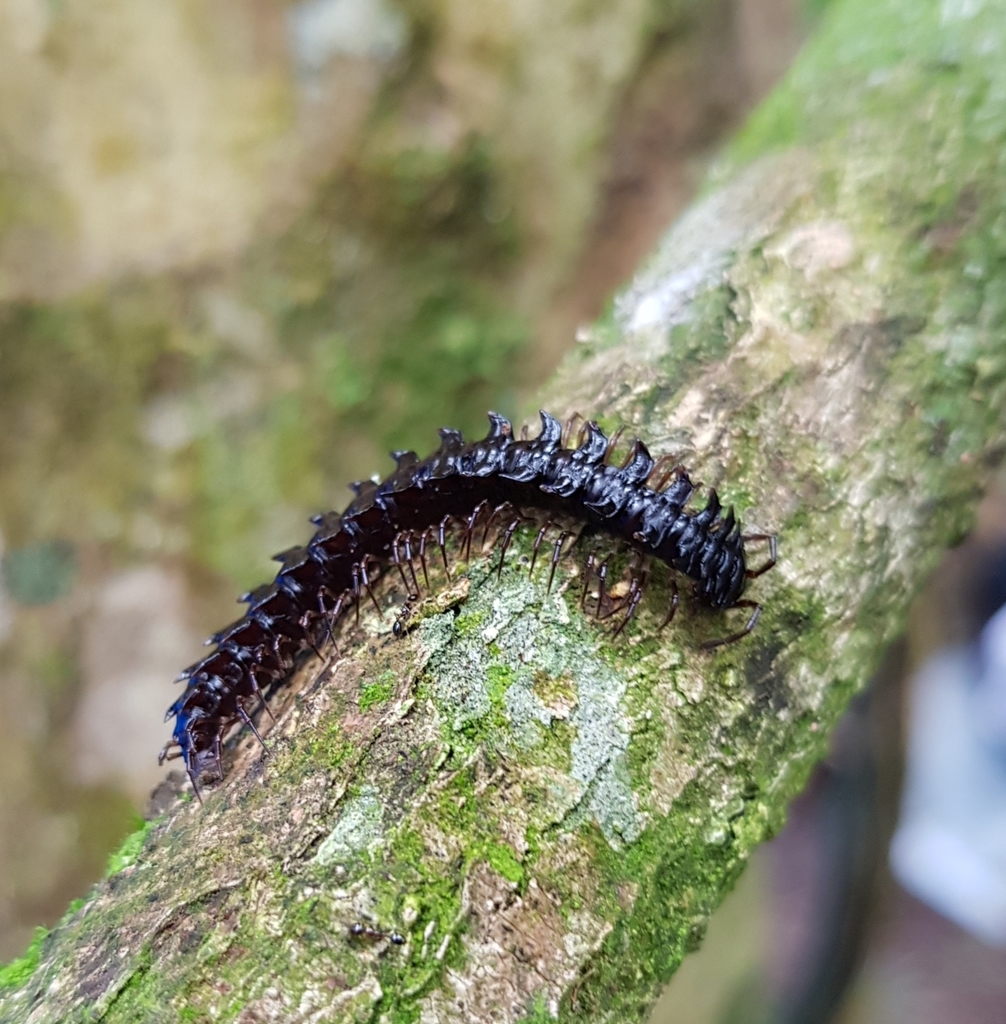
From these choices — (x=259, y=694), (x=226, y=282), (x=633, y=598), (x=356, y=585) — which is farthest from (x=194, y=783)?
(x=226, y=282)

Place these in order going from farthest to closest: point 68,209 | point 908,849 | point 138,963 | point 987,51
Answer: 1. point 908,849
2. point 68,209
3. point 987,51
4. point 138,963

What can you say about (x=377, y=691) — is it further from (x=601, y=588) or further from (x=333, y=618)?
(x=601, y=588)

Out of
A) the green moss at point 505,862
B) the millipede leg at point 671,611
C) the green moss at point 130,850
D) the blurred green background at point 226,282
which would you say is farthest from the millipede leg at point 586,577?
the blurred green background at point 226,282

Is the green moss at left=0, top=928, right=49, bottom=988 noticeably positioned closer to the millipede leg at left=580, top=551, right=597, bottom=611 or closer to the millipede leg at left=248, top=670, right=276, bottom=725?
the millipede leg at left=248, top=670, right=276, bottom=725

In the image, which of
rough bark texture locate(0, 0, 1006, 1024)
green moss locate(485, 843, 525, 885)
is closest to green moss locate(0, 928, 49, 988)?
rough bark texture locate(0, 0, 1006, 1024)

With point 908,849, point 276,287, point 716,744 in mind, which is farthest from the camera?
point 908,849

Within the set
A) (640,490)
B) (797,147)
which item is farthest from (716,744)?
(797,147)

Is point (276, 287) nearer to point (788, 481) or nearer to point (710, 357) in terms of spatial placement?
point (710, 357)
